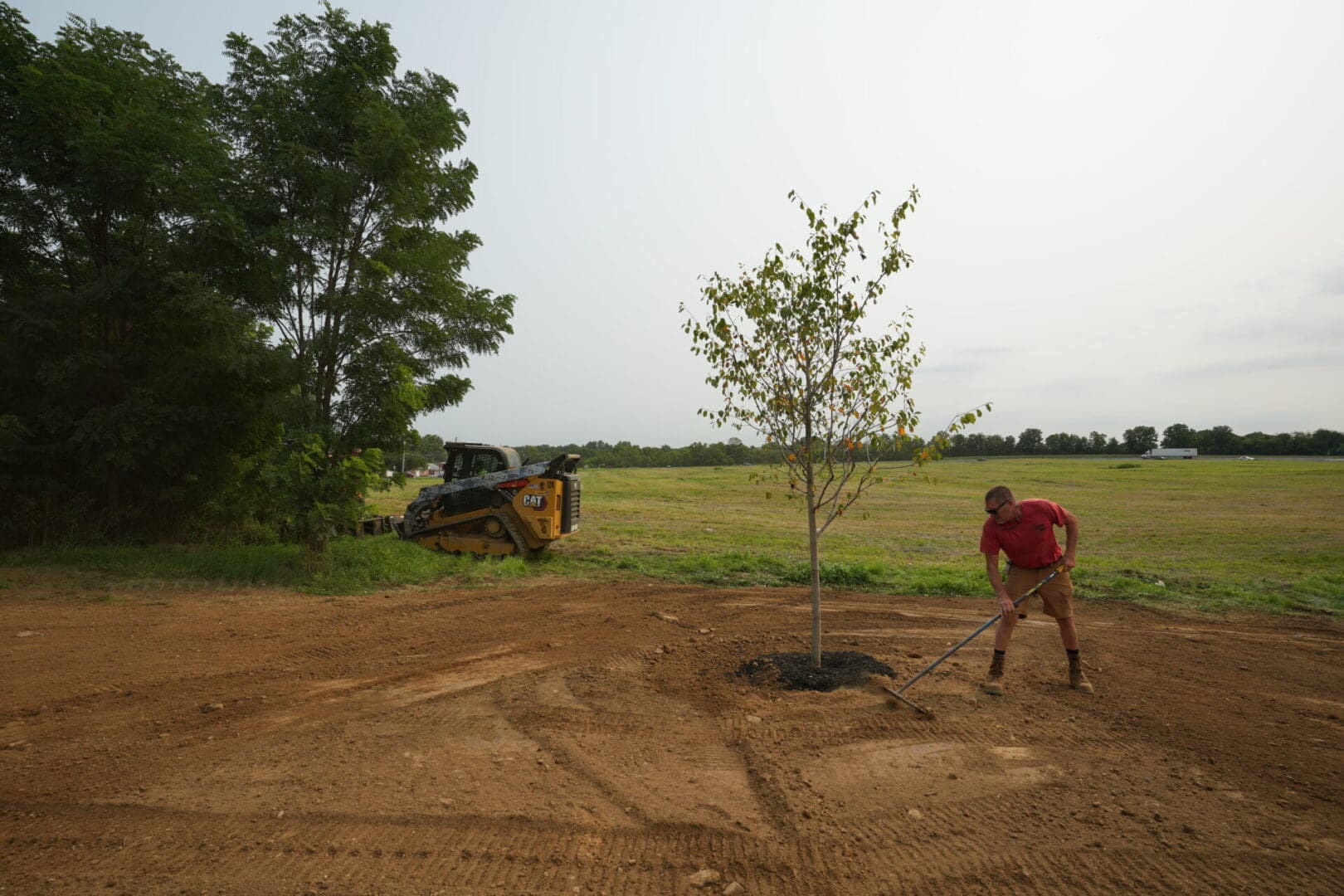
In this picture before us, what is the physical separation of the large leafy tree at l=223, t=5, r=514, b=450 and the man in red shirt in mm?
10162

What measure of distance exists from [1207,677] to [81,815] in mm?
9564

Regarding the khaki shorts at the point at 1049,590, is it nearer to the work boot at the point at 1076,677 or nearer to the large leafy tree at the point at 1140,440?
the work boot at the point at 1076,677

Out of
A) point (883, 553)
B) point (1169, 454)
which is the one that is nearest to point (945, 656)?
point (883, 553)

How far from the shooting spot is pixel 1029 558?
22.2 ft

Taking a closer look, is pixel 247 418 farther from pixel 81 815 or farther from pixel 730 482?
pixel 730 482

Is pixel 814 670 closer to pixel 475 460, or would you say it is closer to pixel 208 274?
pixel 475 460

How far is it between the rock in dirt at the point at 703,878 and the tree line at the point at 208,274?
9.78 meters

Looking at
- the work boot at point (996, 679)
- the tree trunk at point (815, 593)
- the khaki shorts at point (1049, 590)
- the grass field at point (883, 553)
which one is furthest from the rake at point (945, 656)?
the grass field at point (883, 553)

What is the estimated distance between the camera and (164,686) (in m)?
6.36

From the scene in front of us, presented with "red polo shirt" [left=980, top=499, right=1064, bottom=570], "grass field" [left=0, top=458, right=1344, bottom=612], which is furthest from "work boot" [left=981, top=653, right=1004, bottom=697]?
"grass field" [left=0, top=458, right=1344, bottom=612]

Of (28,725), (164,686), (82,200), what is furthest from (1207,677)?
(82,200)

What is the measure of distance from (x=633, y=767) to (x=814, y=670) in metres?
2.70

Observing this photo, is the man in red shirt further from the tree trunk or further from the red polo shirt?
the tree trunk

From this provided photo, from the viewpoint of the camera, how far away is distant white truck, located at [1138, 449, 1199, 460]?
8525 cm
